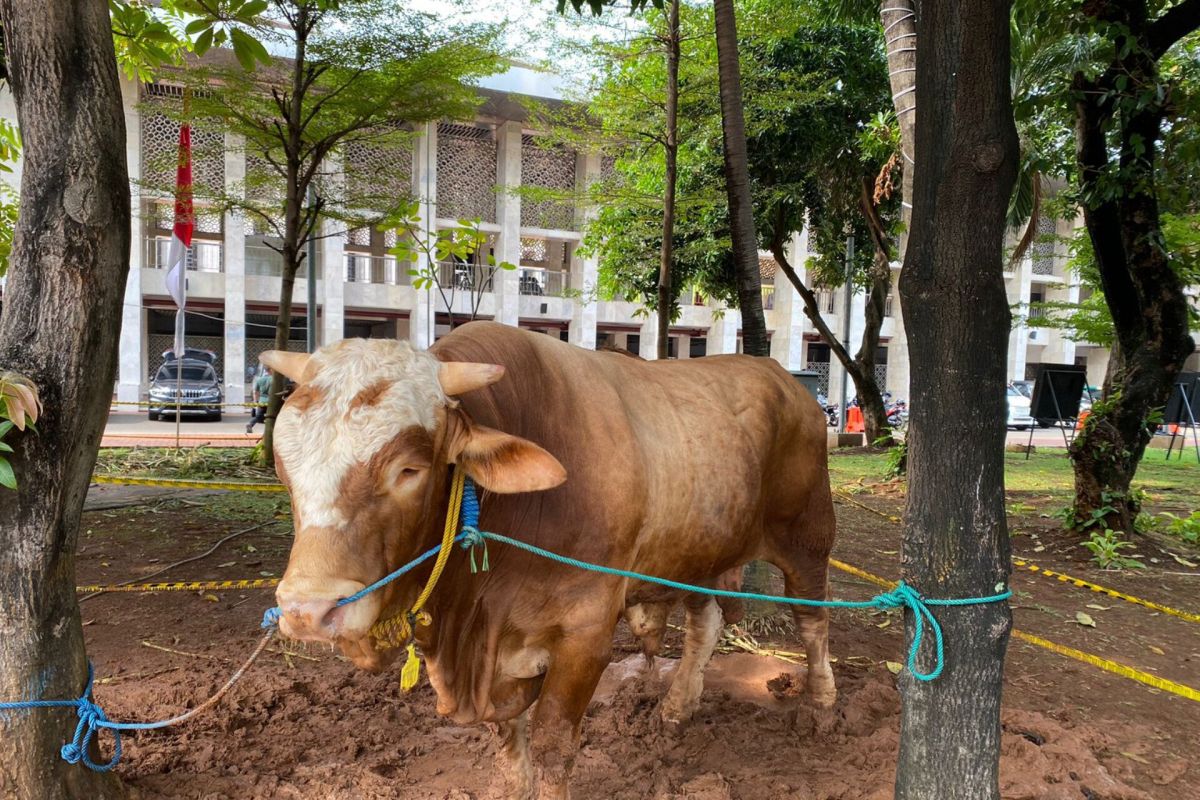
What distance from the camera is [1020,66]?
729 cm

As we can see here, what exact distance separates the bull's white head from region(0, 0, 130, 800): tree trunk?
810 millimetres

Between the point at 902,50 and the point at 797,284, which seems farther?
the point at 797,284

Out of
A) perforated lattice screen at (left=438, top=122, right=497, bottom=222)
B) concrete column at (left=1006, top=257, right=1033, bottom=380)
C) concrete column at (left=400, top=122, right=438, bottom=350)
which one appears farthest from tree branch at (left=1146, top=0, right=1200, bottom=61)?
concrete column at (left=1006, top=257, right=1033, bottom=380)

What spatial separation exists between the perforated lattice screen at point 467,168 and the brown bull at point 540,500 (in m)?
23.0

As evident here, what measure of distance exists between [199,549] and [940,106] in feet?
20.0

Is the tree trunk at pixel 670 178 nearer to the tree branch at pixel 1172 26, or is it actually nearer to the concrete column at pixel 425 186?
the tree branch at pixel 1172 26

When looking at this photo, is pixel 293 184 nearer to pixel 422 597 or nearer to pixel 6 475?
pixel 6 475

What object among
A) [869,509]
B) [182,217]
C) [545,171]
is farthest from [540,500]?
[545,171]

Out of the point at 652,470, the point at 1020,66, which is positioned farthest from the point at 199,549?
the point at 1020,66

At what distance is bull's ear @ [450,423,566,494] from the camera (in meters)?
2.11

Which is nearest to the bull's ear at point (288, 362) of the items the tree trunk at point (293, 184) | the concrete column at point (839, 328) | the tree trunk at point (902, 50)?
the tree trunk at point (902, 50)

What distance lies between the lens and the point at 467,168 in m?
25.7

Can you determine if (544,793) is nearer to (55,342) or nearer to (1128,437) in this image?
(55,342)

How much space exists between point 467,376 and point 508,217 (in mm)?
24320
